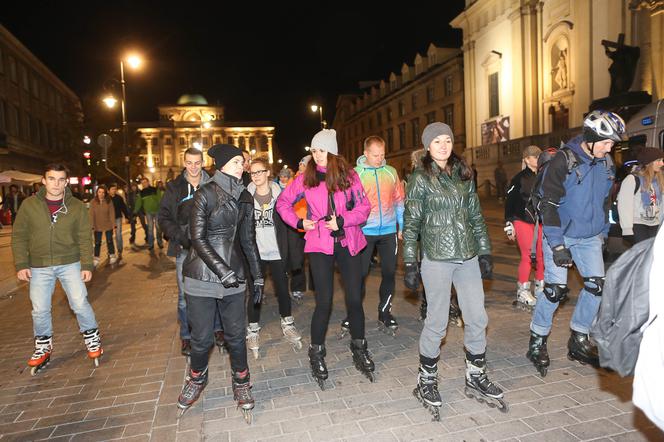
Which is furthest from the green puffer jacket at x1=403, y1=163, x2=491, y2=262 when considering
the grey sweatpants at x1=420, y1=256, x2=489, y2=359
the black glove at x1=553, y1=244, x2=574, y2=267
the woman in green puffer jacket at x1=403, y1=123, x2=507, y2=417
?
the black glove at x1=553, y1=244, x2=574, y2=267

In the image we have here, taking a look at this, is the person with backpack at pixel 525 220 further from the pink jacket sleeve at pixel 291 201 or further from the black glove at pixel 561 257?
the pink jacket sleeve at pixel 291 201

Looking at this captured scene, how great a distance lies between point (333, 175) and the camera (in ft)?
14.3

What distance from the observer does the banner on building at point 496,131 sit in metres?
34.2

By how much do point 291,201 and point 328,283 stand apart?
90cm

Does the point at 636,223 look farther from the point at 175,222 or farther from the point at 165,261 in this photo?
the point at 165,261

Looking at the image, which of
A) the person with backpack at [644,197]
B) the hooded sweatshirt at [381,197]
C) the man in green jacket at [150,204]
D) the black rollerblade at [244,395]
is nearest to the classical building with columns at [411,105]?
the man in green jacket at [150,204]

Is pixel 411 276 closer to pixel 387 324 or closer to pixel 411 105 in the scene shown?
pixel 387 324

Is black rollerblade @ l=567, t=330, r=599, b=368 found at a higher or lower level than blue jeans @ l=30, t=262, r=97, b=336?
lower

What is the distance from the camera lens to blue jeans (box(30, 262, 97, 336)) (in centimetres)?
502

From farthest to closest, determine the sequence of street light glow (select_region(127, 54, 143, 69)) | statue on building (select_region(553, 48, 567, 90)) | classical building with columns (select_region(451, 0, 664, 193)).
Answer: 1. statue on building (select_region(553, 48, 567, 90))
2. classical building with columns (select_region(451, 0, 664, 193))
3. street light glow (select_region(127, 54, 143, 69))

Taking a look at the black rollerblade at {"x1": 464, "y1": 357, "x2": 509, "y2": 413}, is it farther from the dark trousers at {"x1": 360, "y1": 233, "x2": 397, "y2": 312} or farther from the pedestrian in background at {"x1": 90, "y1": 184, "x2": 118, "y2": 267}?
the pedestrian in background at {"x1": 90, "y1": 184, "x2": 118, "y2": 267}

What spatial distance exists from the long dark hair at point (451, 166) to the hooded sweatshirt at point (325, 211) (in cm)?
83

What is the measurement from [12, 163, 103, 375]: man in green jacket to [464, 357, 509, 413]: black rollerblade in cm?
401

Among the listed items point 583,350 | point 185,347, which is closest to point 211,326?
point 185,347
